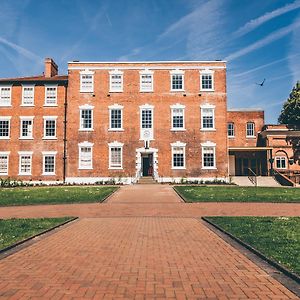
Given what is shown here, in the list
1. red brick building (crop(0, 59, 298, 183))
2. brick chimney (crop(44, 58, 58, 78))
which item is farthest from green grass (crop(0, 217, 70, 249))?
brick chimney (crop(44, 58, 58, 78))

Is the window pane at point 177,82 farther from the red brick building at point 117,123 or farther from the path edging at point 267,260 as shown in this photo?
the path edging at point 267,260

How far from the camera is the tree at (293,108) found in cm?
4459

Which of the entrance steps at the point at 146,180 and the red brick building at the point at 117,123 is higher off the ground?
the red brick building at the point at 117,123

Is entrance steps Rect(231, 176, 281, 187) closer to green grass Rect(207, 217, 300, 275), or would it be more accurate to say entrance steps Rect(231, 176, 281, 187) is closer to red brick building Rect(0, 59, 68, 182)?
red brick building Rect(0, 59, 68, 182)

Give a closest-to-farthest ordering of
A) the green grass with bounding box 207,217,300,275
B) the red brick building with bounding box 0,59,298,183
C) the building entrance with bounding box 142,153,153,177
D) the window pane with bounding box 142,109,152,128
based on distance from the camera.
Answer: the green grass with bounding box 207,217,300,275 < the red brick building with bounding box 0,59,298,183 < the window pane with bounding box 142,109,152,128 < the building entrance with bounding box 142,153,153,177

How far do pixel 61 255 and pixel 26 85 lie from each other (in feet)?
98.0

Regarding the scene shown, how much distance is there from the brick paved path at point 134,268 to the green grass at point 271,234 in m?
0.60

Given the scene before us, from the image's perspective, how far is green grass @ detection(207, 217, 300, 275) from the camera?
675cm

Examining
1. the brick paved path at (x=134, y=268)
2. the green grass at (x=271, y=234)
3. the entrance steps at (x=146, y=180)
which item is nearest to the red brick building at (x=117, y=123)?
the entrance steps at (x=146, y=180)

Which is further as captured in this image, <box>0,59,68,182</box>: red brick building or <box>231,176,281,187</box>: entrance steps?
<box>0,59,68,182</box>: red brick building

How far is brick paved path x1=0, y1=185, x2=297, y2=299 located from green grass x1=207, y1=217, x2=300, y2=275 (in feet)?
1.96

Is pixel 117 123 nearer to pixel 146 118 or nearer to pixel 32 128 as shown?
pixel 146 118

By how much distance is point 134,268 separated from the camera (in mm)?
6219

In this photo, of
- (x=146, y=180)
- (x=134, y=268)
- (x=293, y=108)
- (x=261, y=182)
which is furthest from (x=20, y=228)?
(x=293, y=108)
